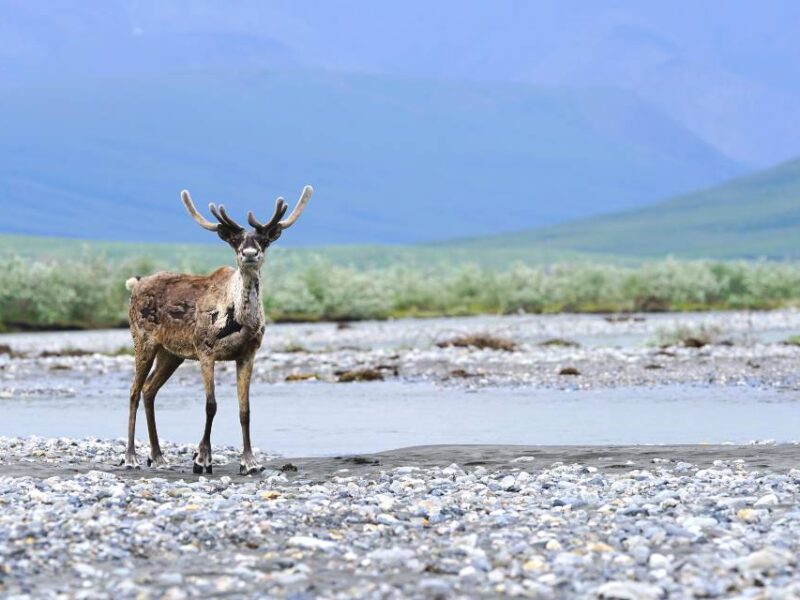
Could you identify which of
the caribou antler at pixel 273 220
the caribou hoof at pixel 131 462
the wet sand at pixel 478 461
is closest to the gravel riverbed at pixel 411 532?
the wet sand at pixel 478 461

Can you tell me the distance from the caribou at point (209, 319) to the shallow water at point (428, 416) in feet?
9.56

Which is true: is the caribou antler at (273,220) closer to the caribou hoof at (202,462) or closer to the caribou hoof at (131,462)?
the caribou hoof at (202,462)

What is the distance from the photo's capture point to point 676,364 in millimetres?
34531

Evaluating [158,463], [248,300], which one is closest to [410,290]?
[158,463]

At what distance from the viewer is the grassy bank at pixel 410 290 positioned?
62.5m

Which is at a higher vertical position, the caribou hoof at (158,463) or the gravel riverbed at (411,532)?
the caribou hoof at (158,463)

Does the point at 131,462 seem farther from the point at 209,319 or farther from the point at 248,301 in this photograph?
the point at 248,301

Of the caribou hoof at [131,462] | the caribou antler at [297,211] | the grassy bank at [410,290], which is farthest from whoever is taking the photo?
the grassy bank at [410,290]

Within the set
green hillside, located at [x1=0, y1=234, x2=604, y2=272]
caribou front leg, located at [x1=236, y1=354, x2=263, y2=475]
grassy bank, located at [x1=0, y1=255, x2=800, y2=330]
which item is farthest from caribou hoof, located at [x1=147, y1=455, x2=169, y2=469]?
green hillside, located at [x1=0, y1=234, x2=604, y2=272]

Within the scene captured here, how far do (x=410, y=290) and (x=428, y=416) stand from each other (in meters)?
53.8

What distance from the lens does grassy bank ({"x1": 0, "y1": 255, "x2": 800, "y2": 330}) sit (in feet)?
205

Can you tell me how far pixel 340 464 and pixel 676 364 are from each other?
18145 mm

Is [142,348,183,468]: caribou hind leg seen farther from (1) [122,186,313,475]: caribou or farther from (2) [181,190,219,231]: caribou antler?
(2) [181,190,219,231]: caribou antler

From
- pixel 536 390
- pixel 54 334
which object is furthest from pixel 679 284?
pixel 536 390
